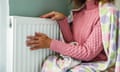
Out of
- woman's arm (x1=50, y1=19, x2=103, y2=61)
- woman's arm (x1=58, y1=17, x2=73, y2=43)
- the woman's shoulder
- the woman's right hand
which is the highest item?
the woman's shoulder

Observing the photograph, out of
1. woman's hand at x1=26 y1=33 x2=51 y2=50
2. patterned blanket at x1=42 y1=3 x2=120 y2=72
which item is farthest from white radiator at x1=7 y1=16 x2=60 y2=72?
patterned blanket at x1=42 y1=3 x2=120 y2=72

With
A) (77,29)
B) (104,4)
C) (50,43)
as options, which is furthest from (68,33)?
(104,4)

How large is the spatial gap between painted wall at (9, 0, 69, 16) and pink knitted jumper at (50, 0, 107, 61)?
130 millimetres

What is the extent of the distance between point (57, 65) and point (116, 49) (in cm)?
32

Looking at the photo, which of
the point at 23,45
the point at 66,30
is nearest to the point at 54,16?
the point at 66,30

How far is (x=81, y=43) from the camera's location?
1.20 m

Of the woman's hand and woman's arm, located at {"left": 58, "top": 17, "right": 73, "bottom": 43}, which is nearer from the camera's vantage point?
the woman's hand

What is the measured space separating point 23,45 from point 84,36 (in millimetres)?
339

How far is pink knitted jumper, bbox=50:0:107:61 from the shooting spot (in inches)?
43.7

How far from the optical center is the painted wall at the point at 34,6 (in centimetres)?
113

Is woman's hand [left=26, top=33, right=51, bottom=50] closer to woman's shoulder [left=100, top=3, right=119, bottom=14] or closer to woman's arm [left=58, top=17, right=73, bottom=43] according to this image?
woman's arm [left=58, top=17, right=73, bottom=43]

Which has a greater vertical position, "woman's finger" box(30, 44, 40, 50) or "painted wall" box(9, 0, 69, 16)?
"painted wall" box(9, 0, 69, 16)

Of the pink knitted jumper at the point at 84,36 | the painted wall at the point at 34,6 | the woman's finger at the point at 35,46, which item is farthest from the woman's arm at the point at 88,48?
the painted wall at the point at 34,6

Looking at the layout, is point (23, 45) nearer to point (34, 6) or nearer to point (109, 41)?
point (34, 6)
